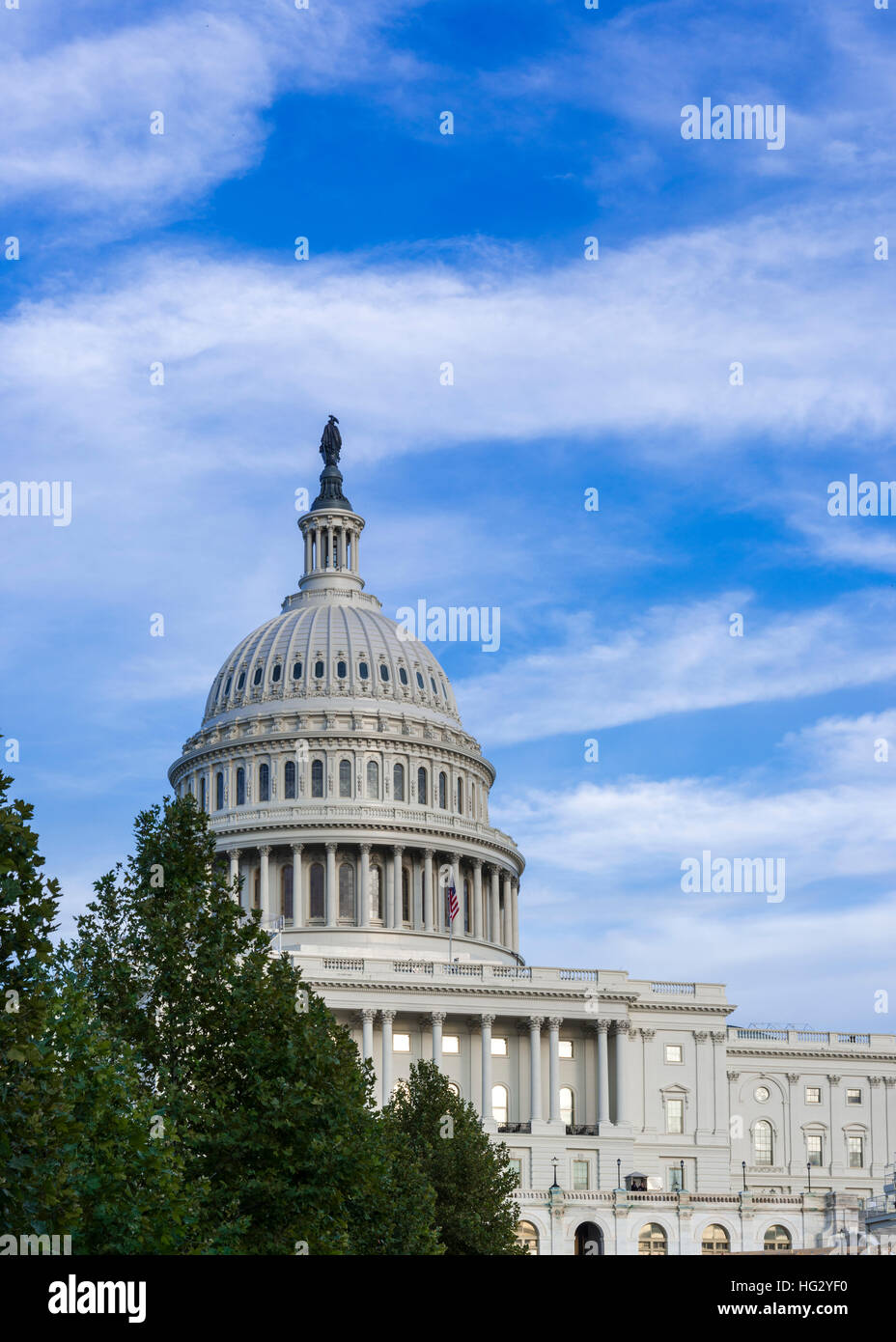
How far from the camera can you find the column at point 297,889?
14700 cm

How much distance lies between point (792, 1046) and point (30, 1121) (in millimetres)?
120601

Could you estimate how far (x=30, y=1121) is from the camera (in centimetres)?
2800

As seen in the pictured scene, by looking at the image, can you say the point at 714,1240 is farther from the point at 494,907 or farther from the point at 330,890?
the point at 494,907

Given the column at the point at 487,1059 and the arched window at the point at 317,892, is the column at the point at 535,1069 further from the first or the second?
the arched window at the point at 317,892

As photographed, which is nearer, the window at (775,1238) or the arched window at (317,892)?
the window at (775,1238)

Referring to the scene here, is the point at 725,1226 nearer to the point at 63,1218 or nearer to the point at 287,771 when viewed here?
the point at 287,771

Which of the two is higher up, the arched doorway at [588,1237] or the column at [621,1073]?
the column at [621,1073]

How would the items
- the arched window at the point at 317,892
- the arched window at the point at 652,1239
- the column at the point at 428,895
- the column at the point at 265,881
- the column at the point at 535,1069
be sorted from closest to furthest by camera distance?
the arched window at the point at 652,1239 < the column at the point at 535,1069 < the column at the point at 265,881 < the arched window at the point at 317,892 < the column at the point at 428,895

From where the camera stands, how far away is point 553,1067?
129 metres

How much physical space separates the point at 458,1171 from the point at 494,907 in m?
82.3

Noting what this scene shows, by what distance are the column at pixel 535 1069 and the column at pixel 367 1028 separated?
35.2 ft

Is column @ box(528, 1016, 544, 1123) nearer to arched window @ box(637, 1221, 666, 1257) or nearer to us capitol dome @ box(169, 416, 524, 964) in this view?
us capitol dome @ box(169, 416, 524, 964)

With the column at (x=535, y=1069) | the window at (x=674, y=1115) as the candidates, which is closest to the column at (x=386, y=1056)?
the column at (x=535, y=1069)

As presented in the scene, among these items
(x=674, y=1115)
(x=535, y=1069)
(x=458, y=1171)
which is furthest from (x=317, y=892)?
(x=458, y=1171)
